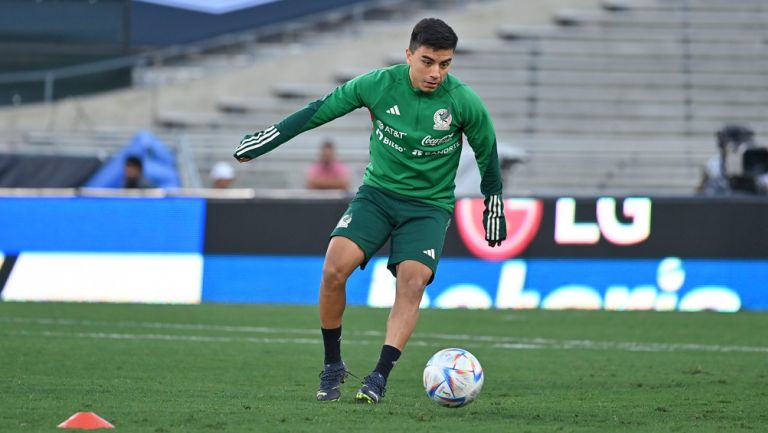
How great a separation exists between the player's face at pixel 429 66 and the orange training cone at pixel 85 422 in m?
2.45

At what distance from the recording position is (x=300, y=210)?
50.9ft

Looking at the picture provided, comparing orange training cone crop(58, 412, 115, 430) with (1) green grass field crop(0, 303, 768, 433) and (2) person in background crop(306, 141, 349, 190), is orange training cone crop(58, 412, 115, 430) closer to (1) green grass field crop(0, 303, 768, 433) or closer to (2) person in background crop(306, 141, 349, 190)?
(1) green grass field crop(0, 303, 768, 433)

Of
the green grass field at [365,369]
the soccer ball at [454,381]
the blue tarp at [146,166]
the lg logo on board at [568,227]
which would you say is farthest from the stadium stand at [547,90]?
the soccer ball at [454,381]

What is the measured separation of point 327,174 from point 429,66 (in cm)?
1134

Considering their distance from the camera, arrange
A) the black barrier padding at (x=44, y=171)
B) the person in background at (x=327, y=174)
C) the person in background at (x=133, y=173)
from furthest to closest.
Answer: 1. the black barrier padding at (x=44, y=171)
2. the person in background at (x=327, y=174)
3. the person in background at (x=133, y=173)

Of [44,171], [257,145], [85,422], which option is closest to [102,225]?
[44,171]

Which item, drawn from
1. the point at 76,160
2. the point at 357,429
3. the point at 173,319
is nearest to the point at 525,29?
the point at 76,160

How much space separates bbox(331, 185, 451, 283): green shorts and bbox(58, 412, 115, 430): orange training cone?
1.91 metres

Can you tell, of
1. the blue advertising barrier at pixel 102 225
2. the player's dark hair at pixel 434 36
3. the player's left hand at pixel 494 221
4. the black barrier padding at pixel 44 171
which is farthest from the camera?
the black barrier padding at pixel 44 171

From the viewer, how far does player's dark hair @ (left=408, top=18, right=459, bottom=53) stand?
23.6ft

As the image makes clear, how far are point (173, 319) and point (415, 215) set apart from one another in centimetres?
609

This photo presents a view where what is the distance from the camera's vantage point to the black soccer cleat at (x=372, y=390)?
23.6 feet

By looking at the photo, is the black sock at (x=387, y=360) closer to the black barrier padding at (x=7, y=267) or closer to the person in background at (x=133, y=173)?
→ the black barrier padding at (x=7, y=267)

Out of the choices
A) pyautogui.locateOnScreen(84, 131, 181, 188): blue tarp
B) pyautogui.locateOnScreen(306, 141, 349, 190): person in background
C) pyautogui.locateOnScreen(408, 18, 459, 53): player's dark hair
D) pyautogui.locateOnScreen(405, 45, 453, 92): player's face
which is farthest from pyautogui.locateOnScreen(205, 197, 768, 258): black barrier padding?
pyautogui.locateOnScreen(408, 18, 459, 53): player's dark hair
